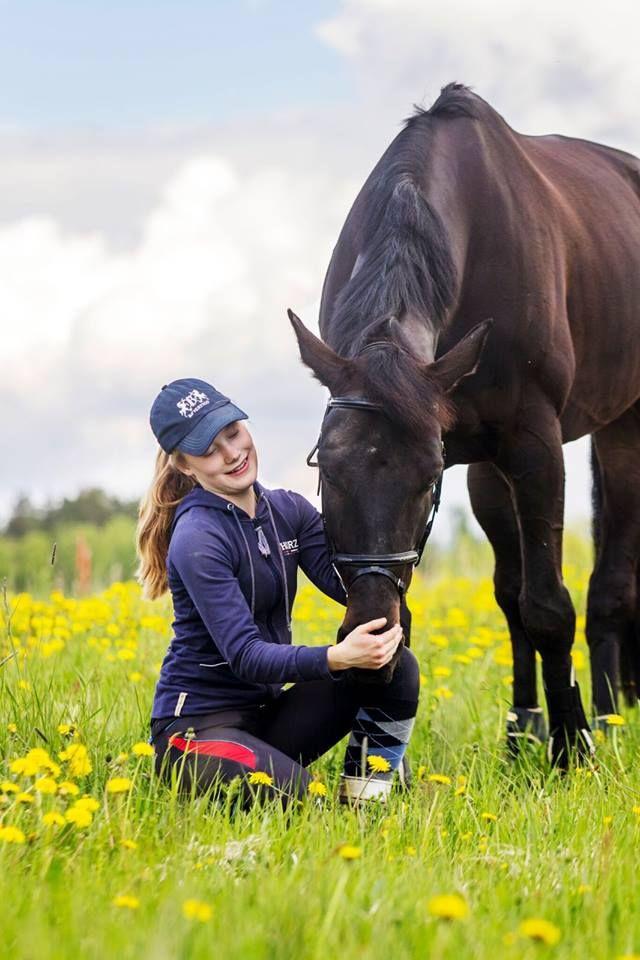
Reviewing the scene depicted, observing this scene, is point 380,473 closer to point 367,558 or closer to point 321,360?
point 367,558

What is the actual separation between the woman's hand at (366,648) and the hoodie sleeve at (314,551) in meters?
0.63

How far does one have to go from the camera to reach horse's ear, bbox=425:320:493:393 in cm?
385

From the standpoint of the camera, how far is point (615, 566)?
22.7 feet

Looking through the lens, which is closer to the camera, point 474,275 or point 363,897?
point 363,897

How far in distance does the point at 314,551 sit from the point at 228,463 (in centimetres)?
49

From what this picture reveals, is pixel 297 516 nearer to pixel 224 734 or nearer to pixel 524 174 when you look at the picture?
pixel 224 734

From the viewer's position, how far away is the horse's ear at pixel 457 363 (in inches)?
151

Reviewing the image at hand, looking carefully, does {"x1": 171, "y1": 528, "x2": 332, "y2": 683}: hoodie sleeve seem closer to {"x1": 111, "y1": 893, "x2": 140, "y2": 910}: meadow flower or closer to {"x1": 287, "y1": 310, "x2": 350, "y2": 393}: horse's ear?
{"x1": 287, "y1": 310, "x2": 350, "y2": 393}: horse's ear

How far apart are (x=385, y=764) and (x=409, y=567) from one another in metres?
0.59

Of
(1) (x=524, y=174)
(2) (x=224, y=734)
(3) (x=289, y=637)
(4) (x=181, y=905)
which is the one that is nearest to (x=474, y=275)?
(1) (x=524, y=174)

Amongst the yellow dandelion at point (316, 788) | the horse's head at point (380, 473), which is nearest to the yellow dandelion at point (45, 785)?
the yellow dandelion at point (316, 788)

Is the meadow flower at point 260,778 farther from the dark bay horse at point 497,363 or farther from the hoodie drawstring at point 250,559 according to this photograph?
the hoodie drawstring at point 250,559

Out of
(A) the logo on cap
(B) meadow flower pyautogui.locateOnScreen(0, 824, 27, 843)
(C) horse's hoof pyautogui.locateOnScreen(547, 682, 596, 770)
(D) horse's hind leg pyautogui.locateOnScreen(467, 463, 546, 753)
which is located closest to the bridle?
(A) the logo on cap

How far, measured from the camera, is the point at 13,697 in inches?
168
